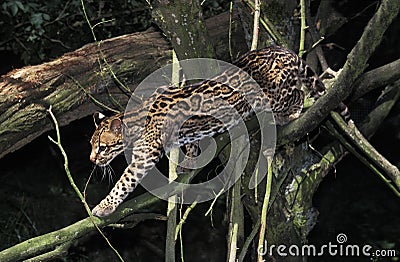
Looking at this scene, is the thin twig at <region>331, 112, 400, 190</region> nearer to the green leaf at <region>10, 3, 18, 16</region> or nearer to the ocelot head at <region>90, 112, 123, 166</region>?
the ocelot head at <region>90, 112, 123, 166</region>

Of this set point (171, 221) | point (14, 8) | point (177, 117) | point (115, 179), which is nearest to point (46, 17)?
point (14, 8)

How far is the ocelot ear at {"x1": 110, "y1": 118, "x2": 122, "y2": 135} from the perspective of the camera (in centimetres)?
280

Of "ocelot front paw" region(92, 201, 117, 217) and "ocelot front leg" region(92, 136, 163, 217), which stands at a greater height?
"ocelot front leg" region(92, 136, 163, 217)

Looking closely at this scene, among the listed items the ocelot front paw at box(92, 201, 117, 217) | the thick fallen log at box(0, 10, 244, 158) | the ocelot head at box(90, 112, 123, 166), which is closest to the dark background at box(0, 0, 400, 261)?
the thick fallen log at box(0, 10, 244, 158)

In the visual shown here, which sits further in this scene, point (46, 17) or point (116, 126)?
point (46, 17)

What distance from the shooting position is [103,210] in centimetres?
263

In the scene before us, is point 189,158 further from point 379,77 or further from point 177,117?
point 379,77

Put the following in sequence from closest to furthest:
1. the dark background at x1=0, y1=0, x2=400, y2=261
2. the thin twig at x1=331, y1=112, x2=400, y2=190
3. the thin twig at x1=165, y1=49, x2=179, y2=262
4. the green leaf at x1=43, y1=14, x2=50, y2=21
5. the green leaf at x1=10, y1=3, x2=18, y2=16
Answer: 1. the thin twig at x1=165, y1=49, x2=179, y2=262
2. the thin twig at x1=331, y1=112, x2=400, y2=190
3. the green leaf at x1=10, y1=3, x2=18, y2=16
4. the green leaf at x1=43, y1=14, x2=50, y2=21
5. the dark background at x1=0, y1=0, x2=400, y2=261

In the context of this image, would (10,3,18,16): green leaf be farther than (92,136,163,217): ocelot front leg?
Yes

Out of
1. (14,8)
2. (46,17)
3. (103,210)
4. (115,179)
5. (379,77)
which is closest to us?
(103,210)

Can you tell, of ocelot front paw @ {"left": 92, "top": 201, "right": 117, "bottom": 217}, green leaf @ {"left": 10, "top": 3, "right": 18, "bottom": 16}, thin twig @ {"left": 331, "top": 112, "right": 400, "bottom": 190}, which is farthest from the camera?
green leaf @ {"left": 10, "top": 3, "right": 18, "bottom": 16}

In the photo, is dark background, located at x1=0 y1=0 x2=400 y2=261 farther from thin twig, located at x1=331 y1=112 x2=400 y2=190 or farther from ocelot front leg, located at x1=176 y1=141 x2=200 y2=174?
ocelot front leg, located at x1=176 y1=141 x2=200 y2=174

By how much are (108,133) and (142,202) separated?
48 cm

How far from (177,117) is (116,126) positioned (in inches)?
10.1
